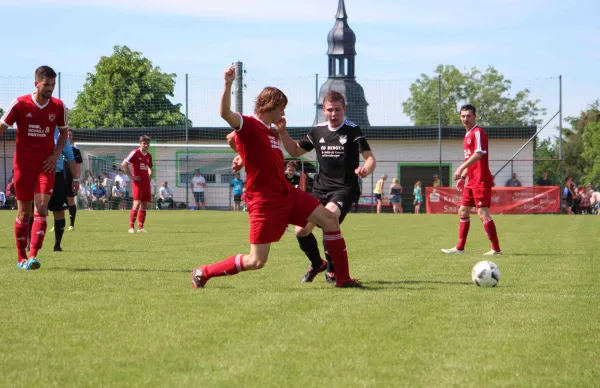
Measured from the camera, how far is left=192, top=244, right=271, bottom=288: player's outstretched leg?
7.32 metres

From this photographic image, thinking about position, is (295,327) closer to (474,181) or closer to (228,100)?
(228,100)

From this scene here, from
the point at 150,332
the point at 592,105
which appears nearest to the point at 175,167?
the point at 150,332

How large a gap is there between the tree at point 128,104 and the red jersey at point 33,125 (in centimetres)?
2833

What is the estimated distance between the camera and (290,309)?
6.45 m

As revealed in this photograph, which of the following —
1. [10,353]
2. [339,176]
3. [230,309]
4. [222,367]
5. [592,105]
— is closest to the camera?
[222,367]

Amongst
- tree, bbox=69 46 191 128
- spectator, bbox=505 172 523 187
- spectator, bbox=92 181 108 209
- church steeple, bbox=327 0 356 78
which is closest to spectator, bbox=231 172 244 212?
tree, bbox=69 46 191 128

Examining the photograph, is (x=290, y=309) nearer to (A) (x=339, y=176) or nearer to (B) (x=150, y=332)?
(B) (x=150, y=332)

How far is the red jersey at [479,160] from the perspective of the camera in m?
12.3

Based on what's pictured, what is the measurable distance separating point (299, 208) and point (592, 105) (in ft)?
228

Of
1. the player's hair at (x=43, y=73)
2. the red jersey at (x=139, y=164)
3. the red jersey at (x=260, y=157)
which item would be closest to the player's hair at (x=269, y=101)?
the red jersey at (x=260, y=157)

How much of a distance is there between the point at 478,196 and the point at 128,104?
30533 mm

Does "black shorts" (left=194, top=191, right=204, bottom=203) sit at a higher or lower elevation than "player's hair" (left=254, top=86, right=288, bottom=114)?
lower

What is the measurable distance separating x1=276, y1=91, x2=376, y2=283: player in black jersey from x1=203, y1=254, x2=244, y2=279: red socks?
3.61 feet

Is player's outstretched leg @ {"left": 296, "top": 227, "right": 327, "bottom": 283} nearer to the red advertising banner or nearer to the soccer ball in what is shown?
the soccer ball
